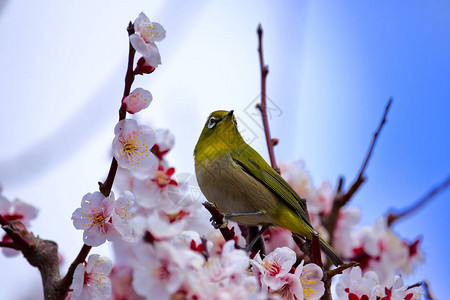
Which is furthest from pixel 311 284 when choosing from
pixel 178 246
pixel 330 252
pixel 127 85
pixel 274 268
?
pixel 127 85

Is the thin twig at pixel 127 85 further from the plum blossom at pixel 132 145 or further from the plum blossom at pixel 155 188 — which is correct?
the plum blossom at pixel 155 188

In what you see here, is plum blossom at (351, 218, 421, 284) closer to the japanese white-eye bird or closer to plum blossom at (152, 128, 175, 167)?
the japanese white-eye bird

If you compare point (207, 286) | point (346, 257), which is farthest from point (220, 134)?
point (207, 286)

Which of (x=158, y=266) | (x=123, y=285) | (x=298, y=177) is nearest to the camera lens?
(x=158, y=266)

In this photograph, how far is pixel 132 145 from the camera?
2137 millimetres

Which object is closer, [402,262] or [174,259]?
[174,259]

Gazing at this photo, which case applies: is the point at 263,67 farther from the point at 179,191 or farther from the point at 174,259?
the point at 174,259

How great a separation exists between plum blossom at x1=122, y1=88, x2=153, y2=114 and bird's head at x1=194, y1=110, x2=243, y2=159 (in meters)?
1.11

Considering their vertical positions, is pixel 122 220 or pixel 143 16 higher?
pixel 143 16

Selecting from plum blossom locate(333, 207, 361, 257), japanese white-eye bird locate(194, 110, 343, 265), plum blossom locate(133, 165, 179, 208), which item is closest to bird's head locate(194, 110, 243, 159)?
japanese white-eye bird locate(194, 110, 343, 265)

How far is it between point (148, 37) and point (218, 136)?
1215 millimetres

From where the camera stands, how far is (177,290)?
1.41 m

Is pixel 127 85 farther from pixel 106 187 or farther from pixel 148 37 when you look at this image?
pixel 106 187

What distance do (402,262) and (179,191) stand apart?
203 centimetres
